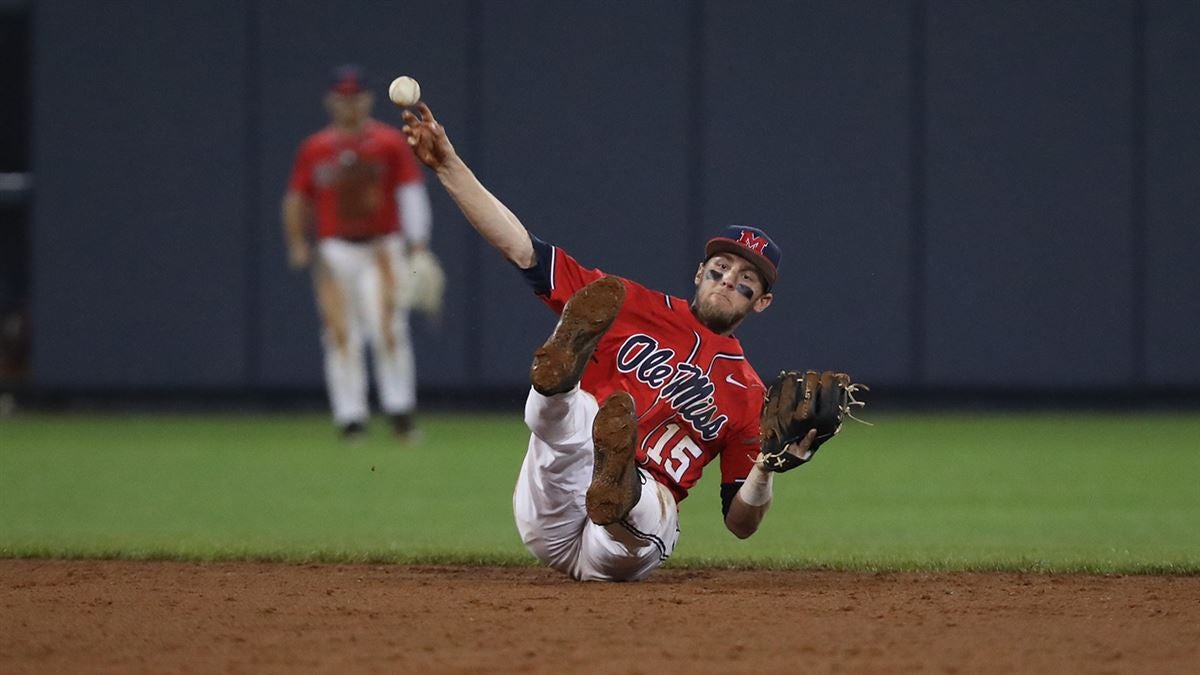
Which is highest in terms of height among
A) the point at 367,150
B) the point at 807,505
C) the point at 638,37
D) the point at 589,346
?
the point at 638,37

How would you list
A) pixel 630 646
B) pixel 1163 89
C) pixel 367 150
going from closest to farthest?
pixel 630 646 → pixel 367 150 → pixel 1163 89

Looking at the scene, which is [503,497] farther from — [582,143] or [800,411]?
[582,143]

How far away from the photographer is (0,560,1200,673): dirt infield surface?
3848mm

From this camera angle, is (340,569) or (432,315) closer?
(340,569)

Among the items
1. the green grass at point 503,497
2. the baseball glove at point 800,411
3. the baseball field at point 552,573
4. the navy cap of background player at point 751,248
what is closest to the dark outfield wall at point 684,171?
the green grass at point 503,497

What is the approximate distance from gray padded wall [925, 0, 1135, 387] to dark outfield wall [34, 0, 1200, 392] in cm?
2

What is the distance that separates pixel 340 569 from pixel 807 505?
3079 millimetres

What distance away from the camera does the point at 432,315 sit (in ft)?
44.9

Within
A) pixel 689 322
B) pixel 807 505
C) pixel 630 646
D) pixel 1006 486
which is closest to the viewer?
pixel 630 646

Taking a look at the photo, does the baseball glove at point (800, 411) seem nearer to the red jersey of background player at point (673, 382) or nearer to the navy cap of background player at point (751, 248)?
the red jersey of background player at point (673, 382)

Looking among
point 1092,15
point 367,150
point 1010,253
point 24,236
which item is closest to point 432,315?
point 367,150

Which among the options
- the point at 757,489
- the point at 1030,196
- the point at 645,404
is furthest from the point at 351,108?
the point at 757,489

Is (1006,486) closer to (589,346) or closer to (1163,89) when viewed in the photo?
(589,346)

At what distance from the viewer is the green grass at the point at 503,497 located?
20.4 feet
